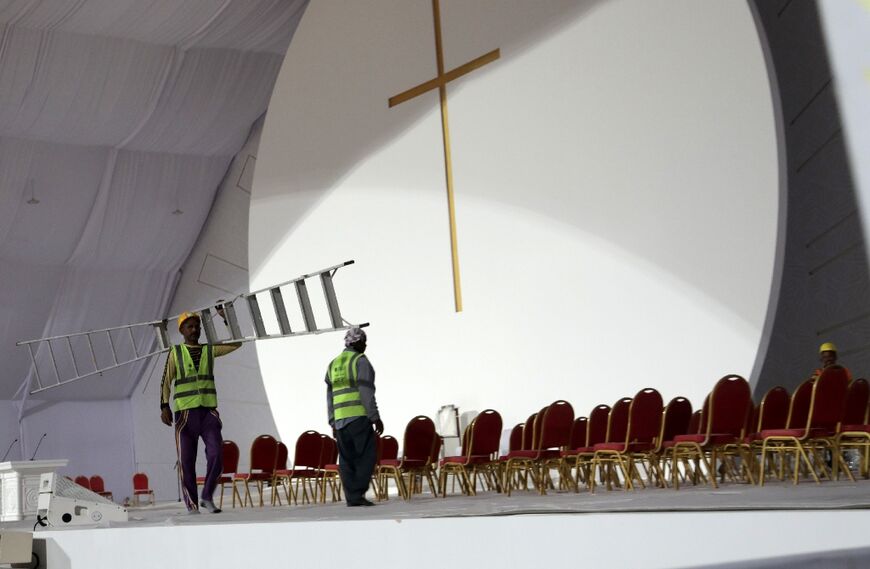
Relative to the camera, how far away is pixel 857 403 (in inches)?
284

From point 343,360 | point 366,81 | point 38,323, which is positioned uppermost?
point 366,81

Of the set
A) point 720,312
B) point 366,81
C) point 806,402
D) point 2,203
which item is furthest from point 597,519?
point 2,203

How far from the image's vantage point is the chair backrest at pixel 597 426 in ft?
27.8

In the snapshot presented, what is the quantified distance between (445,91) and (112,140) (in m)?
8.55

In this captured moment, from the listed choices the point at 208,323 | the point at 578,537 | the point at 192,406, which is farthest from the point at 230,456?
the point at 578,537

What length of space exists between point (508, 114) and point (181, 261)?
40.2 feet

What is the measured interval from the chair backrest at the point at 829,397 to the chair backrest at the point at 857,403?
70 cm

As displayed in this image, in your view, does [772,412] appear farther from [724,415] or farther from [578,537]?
[578,537]

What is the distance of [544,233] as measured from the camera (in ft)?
37.5

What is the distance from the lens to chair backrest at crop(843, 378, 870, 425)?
23.4 ft

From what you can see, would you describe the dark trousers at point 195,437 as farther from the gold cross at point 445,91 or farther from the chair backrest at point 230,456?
the gold cross at point 445,91

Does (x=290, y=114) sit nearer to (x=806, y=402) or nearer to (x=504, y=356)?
(x=504, y=356)

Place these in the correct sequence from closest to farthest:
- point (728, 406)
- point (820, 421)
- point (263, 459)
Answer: point (820, 421) → point (728, 406) → point (263, 459)

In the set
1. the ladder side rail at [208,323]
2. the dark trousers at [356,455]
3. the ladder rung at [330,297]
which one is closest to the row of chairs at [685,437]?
the dark trousers at [356,455]
